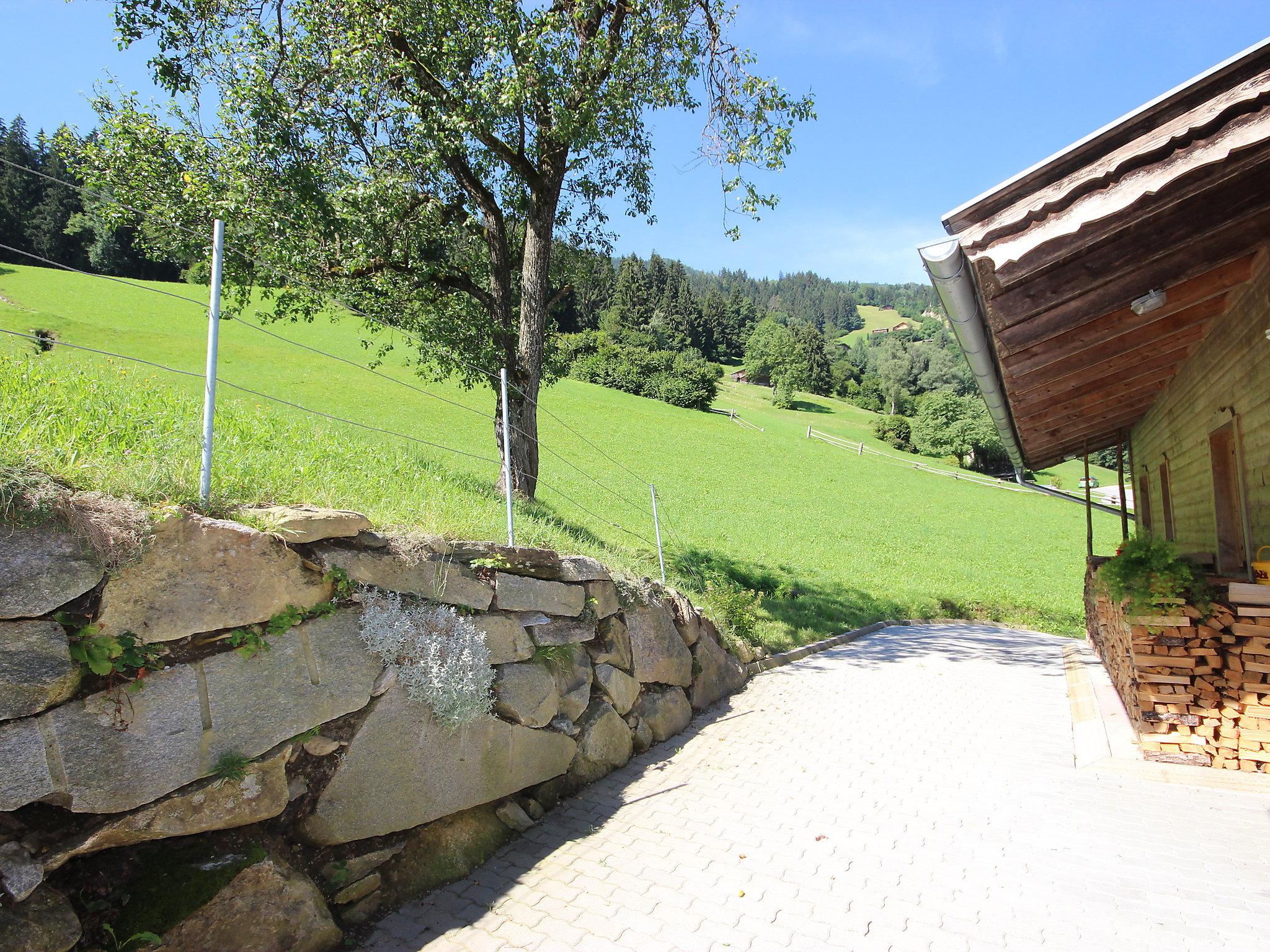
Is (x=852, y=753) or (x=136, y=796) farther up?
(x=136, y=796)

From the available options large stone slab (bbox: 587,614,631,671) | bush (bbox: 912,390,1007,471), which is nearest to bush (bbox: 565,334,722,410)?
bush (bbox: 912,390,1007,471)

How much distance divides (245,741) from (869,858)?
144 inches

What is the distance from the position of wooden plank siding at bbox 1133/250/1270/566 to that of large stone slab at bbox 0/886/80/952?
728 centimetres

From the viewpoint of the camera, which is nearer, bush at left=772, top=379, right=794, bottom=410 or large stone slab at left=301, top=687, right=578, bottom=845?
large stone slab at left=301, top=687, right=578, bottom=845

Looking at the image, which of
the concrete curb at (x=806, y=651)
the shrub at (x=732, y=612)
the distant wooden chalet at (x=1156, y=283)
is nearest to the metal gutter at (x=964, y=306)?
the distant wooden chalet at (x=1156, y=283)

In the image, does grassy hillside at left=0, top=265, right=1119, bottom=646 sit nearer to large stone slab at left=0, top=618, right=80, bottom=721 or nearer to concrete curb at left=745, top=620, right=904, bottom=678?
concrete curb at left=745, top=620, right=904, bottom=678

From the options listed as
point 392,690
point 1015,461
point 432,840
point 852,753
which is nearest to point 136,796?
point 392,690

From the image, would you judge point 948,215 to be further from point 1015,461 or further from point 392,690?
point 1015,461

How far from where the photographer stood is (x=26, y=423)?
3246 millimetres

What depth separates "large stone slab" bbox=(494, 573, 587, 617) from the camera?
4.84 meters

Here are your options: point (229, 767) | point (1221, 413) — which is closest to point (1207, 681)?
point (1221, 413)

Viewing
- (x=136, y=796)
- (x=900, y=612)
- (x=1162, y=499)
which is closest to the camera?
(x=136, y=796)

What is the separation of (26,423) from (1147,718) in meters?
7.48

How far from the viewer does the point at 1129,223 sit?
3457 millimetres
